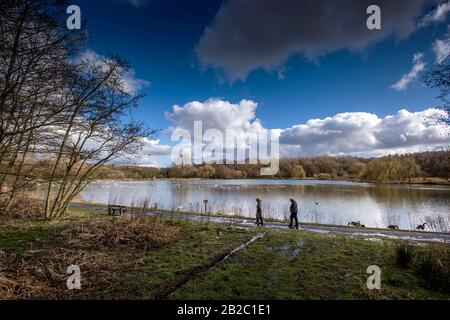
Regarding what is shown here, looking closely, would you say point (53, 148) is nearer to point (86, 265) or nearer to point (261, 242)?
point (86, 265)

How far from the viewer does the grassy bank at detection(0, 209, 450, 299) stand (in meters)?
4.84

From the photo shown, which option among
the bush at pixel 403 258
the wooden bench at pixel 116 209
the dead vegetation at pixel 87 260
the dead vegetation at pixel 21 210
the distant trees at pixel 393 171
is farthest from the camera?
the distant trees at pixel 393 171

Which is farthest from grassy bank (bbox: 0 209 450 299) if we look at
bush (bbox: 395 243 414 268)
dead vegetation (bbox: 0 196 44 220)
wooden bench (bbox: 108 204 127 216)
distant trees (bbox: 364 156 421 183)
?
distant trees (bbox: 364 156 421 183)

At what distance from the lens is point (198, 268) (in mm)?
6148

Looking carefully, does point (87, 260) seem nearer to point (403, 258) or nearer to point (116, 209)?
point (403, 258)

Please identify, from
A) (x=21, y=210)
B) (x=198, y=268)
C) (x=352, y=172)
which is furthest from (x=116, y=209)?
(x=352, y=172)

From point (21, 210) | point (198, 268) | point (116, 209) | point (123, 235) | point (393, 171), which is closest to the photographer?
point (198, 268)

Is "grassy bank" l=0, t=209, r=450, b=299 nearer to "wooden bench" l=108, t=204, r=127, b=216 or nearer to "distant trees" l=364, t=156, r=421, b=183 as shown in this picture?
"wooden bench" l=108, t=204, r=127, b=216

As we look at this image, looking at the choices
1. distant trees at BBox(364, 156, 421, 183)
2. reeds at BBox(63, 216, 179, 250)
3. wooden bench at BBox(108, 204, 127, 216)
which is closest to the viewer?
reeds at BBox(63, 216, 179, 250)

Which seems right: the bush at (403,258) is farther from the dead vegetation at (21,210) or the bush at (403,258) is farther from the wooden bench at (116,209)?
the dead vegetation at (21,210)

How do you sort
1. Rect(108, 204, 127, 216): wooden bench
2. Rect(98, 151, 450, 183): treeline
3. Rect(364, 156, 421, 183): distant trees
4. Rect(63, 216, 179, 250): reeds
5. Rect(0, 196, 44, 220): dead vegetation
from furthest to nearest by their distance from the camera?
Rect(364, 156, 421, 183): distant trees → Rect(98, 151, 450, 183): treeline → Rect(108, 204, 127, 216): wooden bench → Rect(0, 196, 44, 220): dead vegetation → Rect(63, 216, 179, 250): reeds

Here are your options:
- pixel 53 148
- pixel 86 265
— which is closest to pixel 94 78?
pixel 53 148

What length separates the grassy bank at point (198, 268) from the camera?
4844 mm

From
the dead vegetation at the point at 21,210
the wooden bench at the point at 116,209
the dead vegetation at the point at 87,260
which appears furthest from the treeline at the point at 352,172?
the dead vegetation at the point at 87,260
